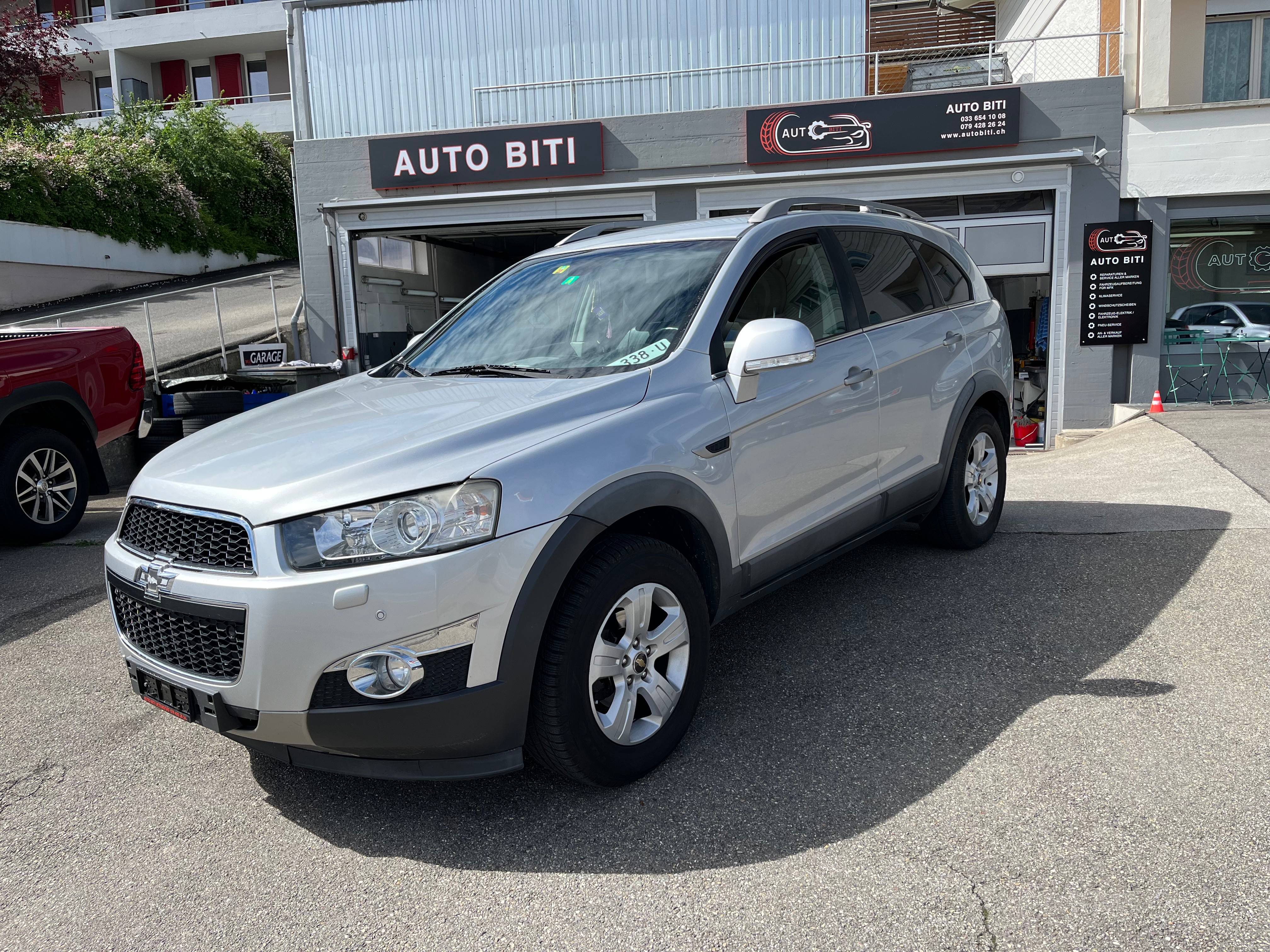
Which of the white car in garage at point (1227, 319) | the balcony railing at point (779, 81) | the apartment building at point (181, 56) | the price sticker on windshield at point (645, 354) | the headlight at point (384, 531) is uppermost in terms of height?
the apartment building at point (181, 56)

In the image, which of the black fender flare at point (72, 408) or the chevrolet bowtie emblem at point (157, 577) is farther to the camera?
the black fender flare at point (72, 408)

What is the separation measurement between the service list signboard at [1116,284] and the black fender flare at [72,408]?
38.1ft

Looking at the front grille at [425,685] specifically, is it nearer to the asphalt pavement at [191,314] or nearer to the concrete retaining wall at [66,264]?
the asphalt pavement at [191,314]

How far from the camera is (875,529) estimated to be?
4.28 metres

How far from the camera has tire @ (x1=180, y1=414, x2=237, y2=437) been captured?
9211mm

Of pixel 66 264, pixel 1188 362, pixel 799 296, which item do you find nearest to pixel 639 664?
pixel 799 296

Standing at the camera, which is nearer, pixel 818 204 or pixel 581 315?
pixel 581 315

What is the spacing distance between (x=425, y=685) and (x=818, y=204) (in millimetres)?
2863

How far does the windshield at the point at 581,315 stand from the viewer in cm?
346

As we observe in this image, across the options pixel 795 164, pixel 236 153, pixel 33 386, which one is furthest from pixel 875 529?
pixel 236 153

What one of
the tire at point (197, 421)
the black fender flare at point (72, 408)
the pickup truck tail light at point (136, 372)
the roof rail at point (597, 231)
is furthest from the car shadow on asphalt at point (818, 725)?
the tire at point (197, 421)

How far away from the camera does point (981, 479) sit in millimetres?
5273

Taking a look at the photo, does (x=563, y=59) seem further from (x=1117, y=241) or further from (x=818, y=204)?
(x=818, y=204)

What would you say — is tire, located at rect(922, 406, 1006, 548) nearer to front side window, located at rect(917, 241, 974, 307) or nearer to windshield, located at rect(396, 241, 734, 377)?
front side window, located at rect(917, 241, 974, 307)
